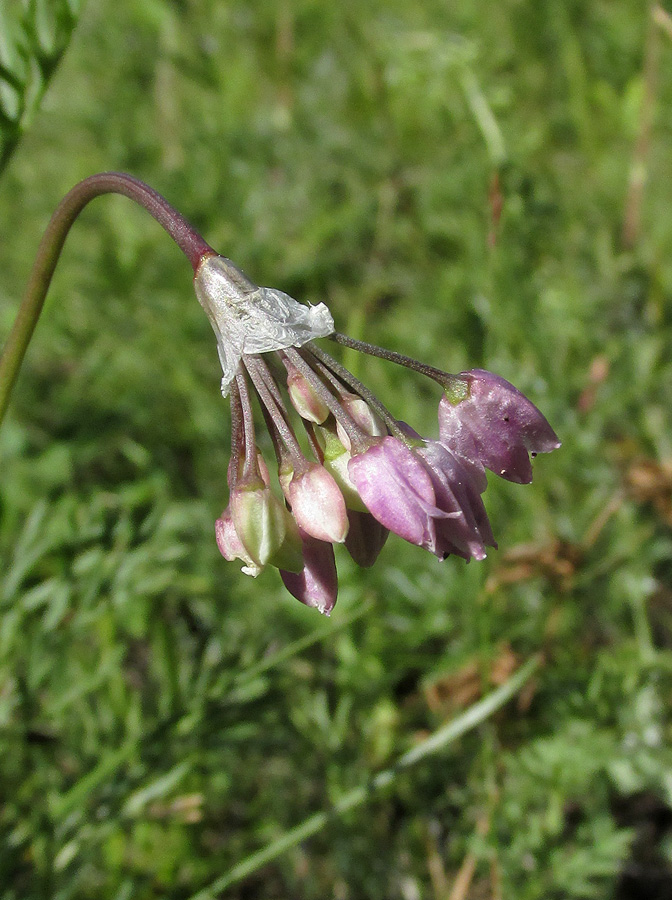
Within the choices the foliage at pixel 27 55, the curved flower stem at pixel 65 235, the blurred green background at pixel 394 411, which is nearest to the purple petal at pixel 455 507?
the curved flower stem at pixel 65 235

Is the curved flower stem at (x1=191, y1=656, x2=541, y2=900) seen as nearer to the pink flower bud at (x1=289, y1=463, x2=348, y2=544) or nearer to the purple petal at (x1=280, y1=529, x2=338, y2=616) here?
the purple petal at (x1=280, y1=529, x2=338, y2=616)

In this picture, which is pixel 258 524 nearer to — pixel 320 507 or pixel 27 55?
pixel 320 507

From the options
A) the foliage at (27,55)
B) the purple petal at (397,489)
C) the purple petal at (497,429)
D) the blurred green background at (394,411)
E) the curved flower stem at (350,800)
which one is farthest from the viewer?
the blurred green background at (394,411)

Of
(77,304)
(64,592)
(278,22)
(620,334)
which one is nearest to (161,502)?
(64,592)

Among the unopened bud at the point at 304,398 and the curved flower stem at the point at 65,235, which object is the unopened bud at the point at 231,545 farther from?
the curved flower stem at the point at 65,235

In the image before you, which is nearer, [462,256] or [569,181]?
[462,256]

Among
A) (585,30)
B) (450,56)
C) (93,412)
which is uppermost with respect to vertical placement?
Result: (450,56)

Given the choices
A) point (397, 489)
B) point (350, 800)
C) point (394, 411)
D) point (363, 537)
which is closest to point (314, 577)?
point (363, 537)

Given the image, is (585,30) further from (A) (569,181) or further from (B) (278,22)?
(B) (278,22)
